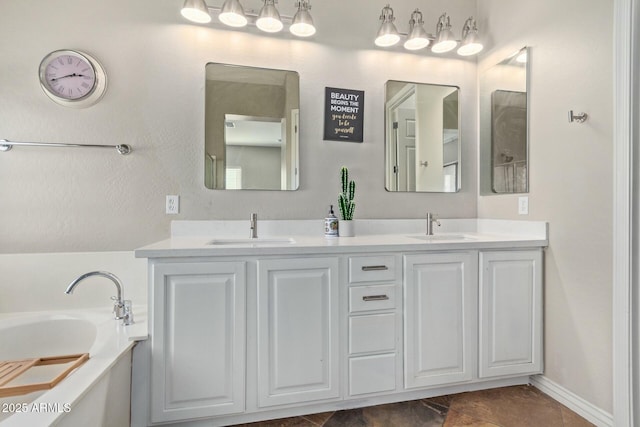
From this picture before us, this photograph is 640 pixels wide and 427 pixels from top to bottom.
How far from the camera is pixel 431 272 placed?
66.5 inches

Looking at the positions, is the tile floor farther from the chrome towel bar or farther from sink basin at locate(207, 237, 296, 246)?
the chrome towel bar

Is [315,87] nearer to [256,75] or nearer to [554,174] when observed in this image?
[256,75]

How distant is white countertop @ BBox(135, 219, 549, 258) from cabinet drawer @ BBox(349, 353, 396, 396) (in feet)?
1.79

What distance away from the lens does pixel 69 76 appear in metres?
1.80

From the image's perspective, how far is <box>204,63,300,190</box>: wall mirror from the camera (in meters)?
2.00

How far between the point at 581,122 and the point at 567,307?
0.97 m

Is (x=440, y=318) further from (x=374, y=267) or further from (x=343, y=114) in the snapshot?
(x=343, y=114)

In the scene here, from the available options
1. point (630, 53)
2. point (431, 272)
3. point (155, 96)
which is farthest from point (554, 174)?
point (155, 96)

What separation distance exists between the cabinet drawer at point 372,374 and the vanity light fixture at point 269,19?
1947mm

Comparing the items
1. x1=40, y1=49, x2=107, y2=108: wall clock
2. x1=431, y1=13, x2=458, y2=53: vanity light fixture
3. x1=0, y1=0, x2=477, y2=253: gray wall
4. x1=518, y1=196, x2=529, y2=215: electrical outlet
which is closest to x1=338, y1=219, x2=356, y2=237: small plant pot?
x1=0, y1=0, x2=477, y2=253: gray wall

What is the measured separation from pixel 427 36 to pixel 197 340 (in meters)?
2.32

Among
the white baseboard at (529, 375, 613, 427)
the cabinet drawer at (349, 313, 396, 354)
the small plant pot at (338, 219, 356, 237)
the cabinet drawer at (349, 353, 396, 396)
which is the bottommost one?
the white baseboard at (529, 375, 613, 427)

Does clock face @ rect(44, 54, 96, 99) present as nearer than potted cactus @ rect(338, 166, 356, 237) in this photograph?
Yes

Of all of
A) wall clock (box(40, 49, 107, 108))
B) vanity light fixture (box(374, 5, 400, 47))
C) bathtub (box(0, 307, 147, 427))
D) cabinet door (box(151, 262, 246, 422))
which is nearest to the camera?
bathtub (box(0, 307, 147, 427))
